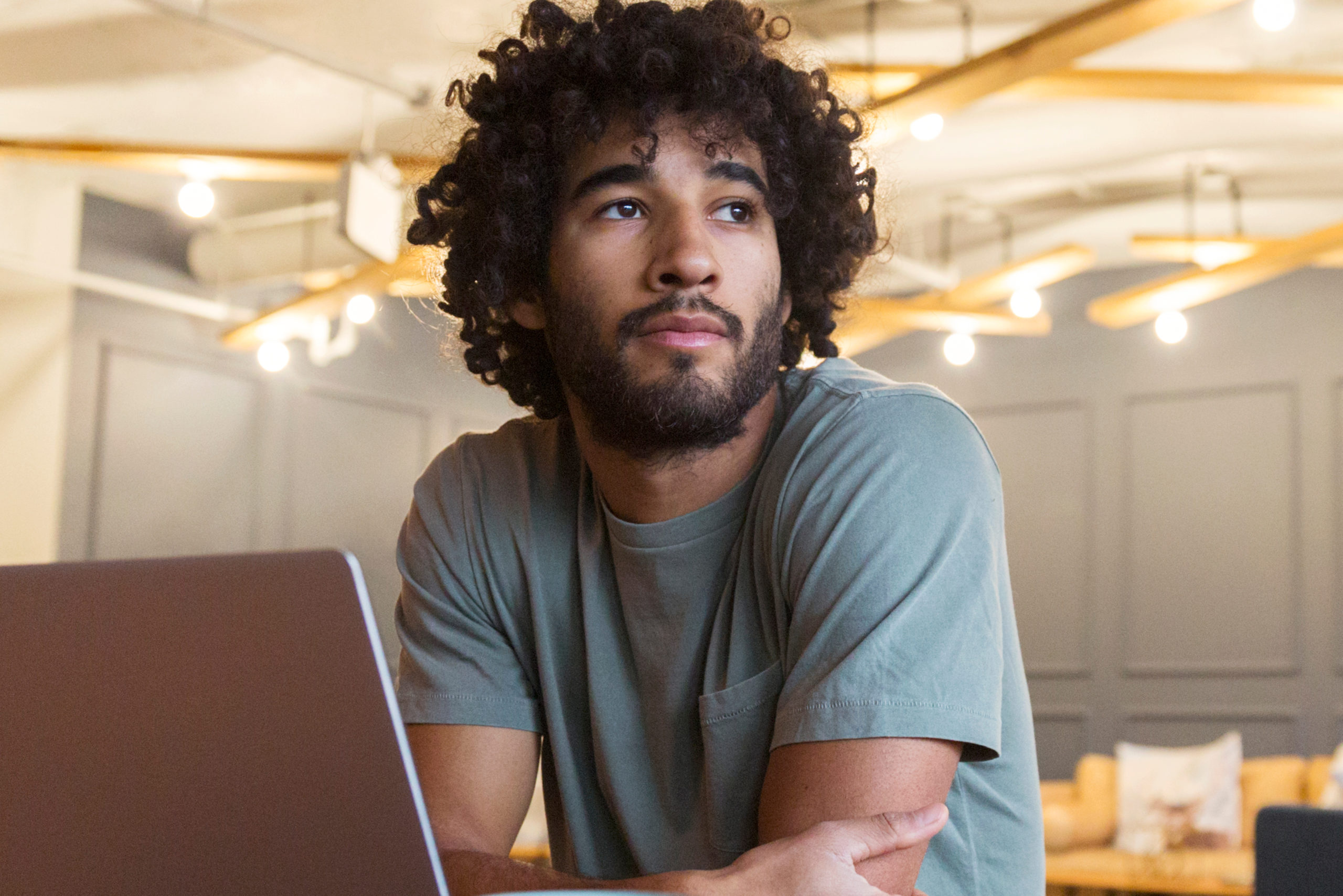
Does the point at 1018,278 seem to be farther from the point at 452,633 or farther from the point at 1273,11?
the point at 452,633

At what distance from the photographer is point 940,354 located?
331 inches

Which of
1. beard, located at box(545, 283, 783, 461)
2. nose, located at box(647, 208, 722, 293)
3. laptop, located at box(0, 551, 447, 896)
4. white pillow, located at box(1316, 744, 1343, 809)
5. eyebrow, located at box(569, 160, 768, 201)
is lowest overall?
white pillow, located at box(1316, 744, 1343, 809)

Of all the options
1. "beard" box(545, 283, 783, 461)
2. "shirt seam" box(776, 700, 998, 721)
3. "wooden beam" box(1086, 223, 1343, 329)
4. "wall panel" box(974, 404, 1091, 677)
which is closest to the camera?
"shirt seam" box(776, 700, 998, 721)

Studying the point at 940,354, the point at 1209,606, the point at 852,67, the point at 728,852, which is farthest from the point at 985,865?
the point at 940,354

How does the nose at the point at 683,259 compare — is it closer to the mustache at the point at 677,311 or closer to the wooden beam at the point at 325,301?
the mustache at the point at 677,311

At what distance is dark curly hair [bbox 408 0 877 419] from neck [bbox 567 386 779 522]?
0.28 m

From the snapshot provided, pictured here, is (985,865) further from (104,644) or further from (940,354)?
(940,354)

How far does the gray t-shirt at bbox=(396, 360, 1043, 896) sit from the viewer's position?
3.71 ft

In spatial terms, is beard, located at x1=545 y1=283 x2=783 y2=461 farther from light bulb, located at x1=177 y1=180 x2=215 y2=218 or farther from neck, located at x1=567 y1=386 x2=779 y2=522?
light bulb, located at x1=177 y1=180 x2=215 y2=218

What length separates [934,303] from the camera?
5.48m

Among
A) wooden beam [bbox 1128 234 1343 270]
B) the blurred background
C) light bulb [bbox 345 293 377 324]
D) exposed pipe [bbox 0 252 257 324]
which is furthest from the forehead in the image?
exposed pipe [bbox 0 252 257 324]

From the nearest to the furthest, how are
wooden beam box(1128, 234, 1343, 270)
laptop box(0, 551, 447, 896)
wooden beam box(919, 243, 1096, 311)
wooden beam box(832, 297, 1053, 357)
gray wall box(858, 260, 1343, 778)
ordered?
laptop box(0, 551, 447, 896) → wooden beam box(1128, 234, 1343, 270) → wooden beam box(919, 243, 1096, 311) → wooden beam box(832, 297, 1053, 357) → gray wall box(858, 260, 1343, 778)

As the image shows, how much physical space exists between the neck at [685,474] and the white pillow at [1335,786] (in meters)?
4.89

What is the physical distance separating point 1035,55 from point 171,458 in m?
4.88
